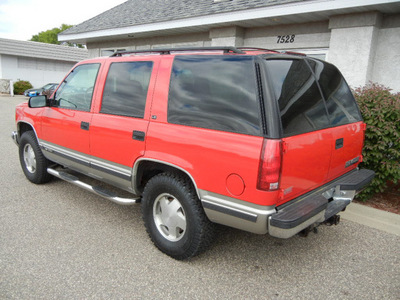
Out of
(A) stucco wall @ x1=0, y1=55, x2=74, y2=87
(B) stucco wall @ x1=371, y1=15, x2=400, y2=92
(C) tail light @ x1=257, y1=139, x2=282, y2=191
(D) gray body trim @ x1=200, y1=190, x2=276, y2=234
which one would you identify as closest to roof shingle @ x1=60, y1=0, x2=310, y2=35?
(B) stucco wall @ x1=371, y1=15, x2=400, y2=92

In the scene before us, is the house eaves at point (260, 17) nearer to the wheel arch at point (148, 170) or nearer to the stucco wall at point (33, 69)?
the wheel arch at point (148, 170)

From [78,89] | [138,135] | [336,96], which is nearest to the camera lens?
[138,135]

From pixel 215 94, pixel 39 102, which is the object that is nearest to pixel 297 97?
pixel 215 94

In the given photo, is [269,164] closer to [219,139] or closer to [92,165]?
[219,139]

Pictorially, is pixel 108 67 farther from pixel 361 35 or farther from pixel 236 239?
pixel 361 35

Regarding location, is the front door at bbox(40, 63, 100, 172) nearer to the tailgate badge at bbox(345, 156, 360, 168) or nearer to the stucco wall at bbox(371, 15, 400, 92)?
the tailgate badge at bbox(345, 156, 360, 168)

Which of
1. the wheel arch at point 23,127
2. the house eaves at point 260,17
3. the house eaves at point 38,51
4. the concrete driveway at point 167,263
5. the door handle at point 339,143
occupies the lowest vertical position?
the concrete driveway at point 167,263

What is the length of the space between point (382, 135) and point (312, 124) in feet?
7.01

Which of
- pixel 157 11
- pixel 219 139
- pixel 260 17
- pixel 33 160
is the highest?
pixel 157 11

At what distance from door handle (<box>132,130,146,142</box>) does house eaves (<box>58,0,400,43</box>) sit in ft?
18.9

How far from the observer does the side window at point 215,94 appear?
254cm

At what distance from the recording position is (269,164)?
2367 millimetres

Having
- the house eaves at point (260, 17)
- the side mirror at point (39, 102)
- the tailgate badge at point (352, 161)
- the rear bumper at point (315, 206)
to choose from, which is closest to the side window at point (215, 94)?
the rear bumper at point (315, 206)

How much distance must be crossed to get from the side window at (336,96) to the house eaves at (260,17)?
380cm
